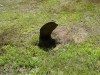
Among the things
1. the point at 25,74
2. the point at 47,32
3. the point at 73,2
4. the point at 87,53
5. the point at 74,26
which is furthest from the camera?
the point at 73,2

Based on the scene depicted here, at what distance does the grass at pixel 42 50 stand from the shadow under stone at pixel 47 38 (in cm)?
38

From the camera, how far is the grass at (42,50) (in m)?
11.3

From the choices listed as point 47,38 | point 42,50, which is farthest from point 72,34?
point 42,50

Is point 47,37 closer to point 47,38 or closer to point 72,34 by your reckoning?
point 47,38

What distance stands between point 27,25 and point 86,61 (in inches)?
230

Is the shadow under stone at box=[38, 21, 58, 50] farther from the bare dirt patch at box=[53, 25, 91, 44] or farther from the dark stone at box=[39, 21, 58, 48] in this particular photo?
the bare dirt patch at box=[53, 25, 91, 44]

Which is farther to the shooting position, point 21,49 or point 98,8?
point 98,8

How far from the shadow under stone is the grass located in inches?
14.9

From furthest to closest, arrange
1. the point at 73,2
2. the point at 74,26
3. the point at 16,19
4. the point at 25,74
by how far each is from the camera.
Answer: the point at 73,2 < the point at 16,19 < the point at 74,26 < the point at 25,74

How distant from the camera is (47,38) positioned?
13484 millimetres

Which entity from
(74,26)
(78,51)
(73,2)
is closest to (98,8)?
(73,2)

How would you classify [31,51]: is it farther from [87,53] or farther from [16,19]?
[16,19]

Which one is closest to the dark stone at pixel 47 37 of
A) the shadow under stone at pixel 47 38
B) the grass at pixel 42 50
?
the shadow under stone at pixel 47 38

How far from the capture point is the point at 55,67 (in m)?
11.3
